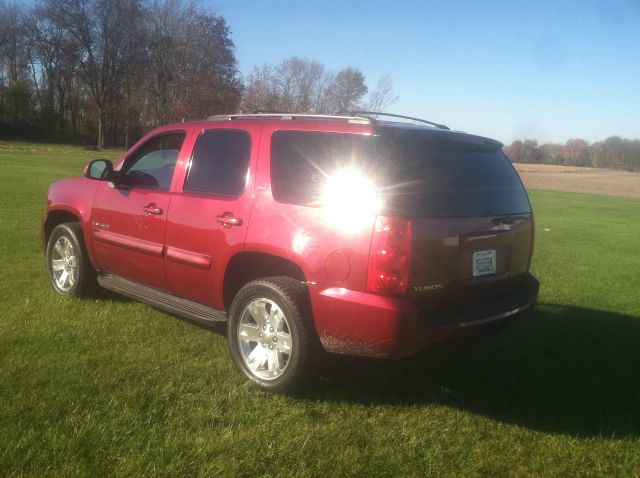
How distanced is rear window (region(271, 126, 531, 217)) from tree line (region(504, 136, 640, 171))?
198ft

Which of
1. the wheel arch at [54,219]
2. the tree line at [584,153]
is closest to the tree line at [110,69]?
the wheel arch at [54,219]

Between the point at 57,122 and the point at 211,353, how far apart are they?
5890 cm

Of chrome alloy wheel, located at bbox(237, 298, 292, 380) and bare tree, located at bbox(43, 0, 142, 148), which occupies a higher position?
bare tree, located at bbox(43, 0, 142, 148)

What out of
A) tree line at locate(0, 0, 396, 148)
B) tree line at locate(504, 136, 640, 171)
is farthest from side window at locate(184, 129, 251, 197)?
tree line at locate(504, 136, 640, 171)

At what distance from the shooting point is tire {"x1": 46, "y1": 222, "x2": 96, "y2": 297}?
5.26 meters

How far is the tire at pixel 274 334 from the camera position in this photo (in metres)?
3.48

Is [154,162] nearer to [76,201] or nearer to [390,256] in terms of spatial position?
[76,201]

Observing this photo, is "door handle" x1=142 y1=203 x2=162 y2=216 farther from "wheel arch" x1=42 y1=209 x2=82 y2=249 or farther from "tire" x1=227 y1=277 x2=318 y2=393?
"wheel arch" x1=42 y1=209 x2=82 y2=249

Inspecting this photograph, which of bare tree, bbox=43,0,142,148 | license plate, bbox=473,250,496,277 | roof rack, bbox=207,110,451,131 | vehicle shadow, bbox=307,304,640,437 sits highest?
bare tree, bbox=43,0,142,148

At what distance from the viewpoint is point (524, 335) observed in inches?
204

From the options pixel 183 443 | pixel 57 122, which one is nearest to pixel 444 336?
pixel 183 443

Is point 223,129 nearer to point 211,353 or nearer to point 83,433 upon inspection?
point 211,353

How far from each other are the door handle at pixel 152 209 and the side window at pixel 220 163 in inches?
11.9

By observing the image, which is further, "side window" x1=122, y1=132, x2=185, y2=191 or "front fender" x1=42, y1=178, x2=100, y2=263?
"front fender" x1=42, y1=178, x2=100, y2=263
